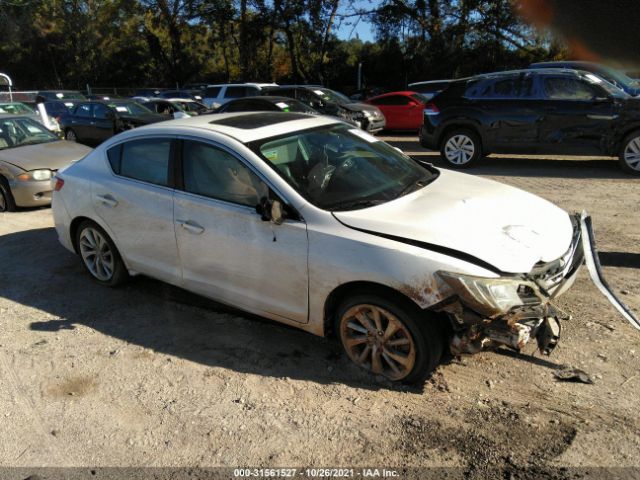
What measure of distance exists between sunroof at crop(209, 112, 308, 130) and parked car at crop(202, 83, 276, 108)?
14.5 metres

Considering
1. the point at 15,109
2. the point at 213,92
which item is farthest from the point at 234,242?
the point at 213,92

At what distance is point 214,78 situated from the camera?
4262 cm

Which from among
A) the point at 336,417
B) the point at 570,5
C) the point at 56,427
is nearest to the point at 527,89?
the point at 570,5

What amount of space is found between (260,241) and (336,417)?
4.04 feet

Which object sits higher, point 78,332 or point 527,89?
point 527,89

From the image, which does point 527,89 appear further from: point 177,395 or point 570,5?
point 177,395

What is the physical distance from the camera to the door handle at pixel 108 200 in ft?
15.1

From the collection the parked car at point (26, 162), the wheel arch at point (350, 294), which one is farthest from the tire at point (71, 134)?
the wheel arch at point (350, 294)

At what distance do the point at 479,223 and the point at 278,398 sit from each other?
1.65 m

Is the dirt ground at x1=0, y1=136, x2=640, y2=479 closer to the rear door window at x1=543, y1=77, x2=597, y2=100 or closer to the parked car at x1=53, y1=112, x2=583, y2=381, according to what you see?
the parked car at x1=53, y1=112, x2=583, y2=381

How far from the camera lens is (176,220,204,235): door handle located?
396 cm

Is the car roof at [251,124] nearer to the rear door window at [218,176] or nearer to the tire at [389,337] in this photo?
the rear door window at [218,176]

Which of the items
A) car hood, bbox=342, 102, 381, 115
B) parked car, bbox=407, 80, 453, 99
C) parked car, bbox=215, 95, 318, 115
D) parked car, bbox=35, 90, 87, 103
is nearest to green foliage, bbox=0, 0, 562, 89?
parked car, bbox=407, 80, 453, 99

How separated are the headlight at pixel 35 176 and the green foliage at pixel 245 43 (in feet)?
63.5
